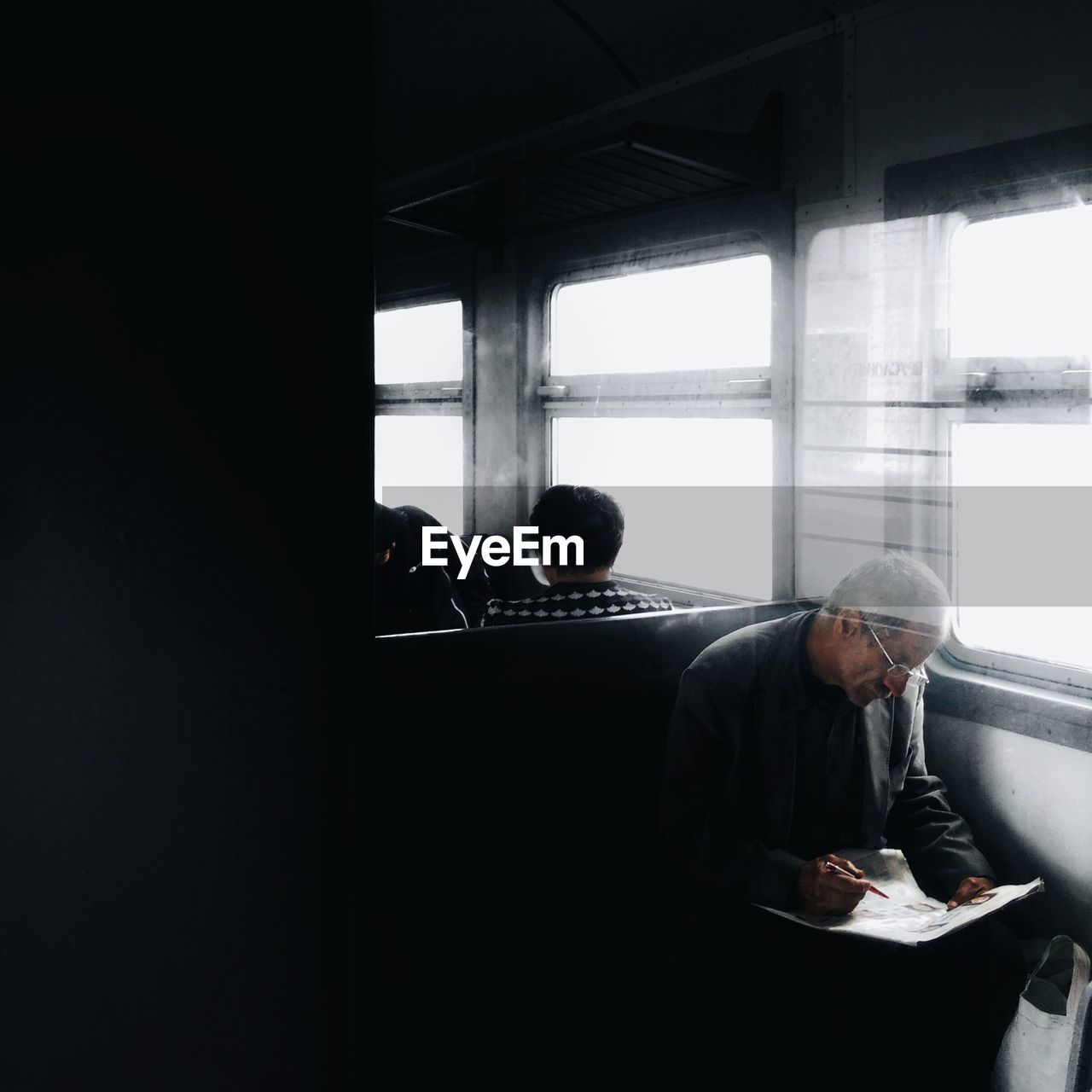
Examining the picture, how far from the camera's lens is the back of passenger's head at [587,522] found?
2332 millimetres

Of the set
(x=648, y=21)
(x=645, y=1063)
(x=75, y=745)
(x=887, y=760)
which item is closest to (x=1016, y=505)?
(x=887, y=760)

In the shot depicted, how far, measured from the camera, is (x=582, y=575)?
2301 millimetres

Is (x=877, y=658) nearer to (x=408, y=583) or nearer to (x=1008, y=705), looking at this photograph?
(x=1008, y=705)

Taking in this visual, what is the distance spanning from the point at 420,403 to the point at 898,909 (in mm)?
2600

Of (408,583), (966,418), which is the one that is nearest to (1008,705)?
(966,418)

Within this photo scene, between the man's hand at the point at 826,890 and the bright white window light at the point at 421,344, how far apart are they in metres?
2.38

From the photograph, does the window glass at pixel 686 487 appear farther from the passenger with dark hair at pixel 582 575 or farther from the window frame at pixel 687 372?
the passenger with dark hair at pixel 582 575

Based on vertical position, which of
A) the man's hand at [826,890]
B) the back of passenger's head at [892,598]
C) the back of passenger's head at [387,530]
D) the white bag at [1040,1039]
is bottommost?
the white bag at [1040,1039]

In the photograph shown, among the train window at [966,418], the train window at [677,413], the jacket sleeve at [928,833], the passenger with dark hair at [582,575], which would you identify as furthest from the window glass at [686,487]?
the jacket sleeve at [928,833]

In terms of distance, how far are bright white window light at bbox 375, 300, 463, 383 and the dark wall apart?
2.88 m

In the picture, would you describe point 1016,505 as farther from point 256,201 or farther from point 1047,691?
point 256,201

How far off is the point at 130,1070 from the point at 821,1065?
1.29 metres

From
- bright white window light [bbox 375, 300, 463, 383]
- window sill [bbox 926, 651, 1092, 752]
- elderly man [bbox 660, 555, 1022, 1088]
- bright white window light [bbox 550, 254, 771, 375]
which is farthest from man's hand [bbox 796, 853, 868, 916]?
bright white window light [bbox 375, 300, 463, 383]

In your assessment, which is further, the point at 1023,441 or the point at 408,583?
the point at 408,583
